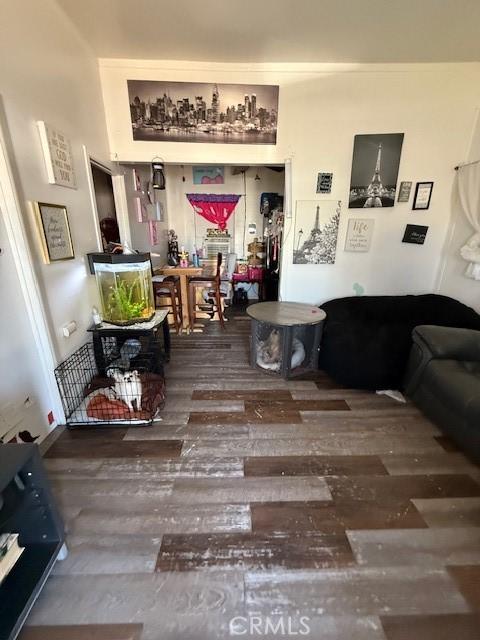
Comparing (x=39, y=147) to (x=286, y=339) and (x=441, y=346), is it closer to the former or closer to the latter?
(x=286, y=339)

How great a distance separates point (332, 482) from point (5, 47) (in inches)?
113

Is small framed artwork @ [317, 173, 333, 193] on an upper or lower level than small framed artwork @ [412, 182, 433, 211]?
upper

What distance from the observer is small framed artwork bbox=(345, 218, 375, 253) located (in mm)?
2951

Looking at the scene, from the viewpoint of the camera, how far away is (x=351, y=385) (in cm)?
232

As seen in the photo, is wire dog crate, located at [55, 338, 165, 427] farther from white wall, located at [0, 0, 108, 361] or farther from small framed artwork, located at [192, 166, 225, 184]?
small framed artwork, located at [192, 166, 225, 184]

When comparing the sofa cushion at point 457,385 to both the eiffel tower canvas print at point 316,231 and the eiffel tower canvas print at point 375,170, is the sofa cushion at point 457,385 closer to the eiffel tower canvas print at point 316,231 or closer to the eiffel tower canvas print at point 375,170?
the eiffel tower canvas print at point 316,231

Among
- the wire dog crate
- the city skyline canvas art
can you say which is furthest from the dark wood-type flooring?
the city skyline canvas art

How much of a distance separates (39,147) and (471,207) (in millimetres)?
3535

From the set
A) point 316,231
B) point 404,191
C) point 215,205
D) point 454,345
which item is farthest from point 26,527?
point 215,205

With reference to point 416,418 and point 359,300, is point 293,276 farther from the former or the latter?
point 416,418

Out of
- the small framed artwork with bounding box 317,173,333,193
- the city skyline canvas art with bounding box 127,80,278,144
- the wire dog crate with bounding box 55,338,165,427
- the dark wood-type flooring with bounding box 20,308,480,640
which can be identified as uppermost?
the city skyline canvas art with bounding box 127,80,278,144

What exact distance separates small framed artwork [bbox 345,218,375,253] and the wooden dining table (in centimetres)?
187

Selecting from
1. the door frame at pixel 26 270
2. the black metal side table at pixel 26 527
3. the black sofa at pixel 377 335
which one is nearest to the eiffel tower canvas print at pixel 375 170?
the black sofa at pixel 377 335

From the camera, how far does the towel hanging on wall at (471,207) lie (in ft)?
8.37
